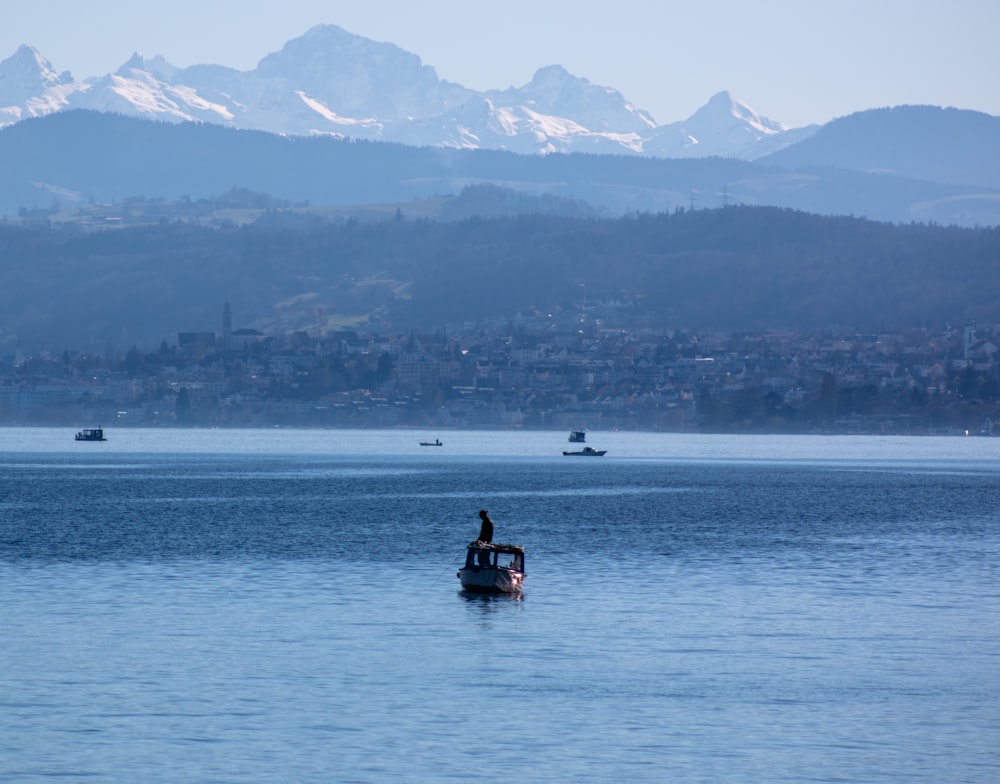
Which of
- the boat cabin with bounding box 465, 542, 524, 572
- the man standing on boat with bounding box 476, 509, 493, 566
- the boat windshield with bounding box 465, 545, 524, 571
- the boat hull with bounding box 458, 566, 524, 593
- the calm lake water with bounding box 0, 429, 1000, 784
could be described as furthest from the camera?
the man standing on boat with bounding box 476, 509, 493, 566

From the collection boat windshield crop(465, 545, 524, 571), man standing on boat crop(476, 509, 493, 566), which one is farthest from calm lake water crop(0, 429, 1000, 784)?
man standing on boat crop(476, 509, 493, 566)

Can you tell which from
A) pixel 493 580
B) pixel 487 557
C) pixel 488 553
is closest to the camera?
pixel 493 580

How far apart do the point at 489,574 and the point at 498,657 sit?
57.2ft

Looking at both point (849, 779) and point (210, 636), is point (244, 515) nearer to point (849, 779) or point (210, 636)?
point (210, 636)

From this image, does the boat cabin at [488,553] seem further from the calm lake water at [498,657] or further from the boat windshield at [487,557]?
the calm lake water at [498,657]

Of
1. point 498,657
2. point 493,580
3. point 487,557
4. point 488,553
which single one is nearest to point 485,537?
point 487,557

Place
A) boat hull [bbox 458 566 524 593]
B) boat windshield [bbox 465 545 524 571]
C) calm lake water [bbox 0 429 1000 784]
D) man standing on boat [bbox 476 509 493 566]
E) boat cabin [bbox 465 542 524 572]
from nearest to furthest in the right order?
calm lake water [bbox 0 429 1000 784] < boat hull [bbox 458 566 524 593] < boat cabin [bbox 465 542 524 572] < boat windshield [bbox 465 545 524 571] < man standing on boat [bbox 476 509 493 566]

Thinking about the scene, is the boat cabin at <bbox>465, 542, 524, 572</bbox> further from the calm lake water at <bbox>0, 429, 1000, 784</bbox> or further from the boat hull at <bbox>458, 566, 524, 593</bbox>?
the calm lake water at <bbox>0, 429, 1000, 784</bbox>

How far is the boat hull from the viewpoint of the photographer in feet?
234

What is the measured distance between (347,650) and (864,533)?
198ft

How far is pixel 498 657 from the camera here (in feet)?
178

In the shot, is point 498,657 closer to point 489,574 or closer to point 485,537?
point 489,574

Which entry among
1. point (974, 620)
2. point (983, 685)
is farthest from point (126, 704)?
point (974, 620)

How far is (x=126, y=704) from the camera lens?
149 feet
